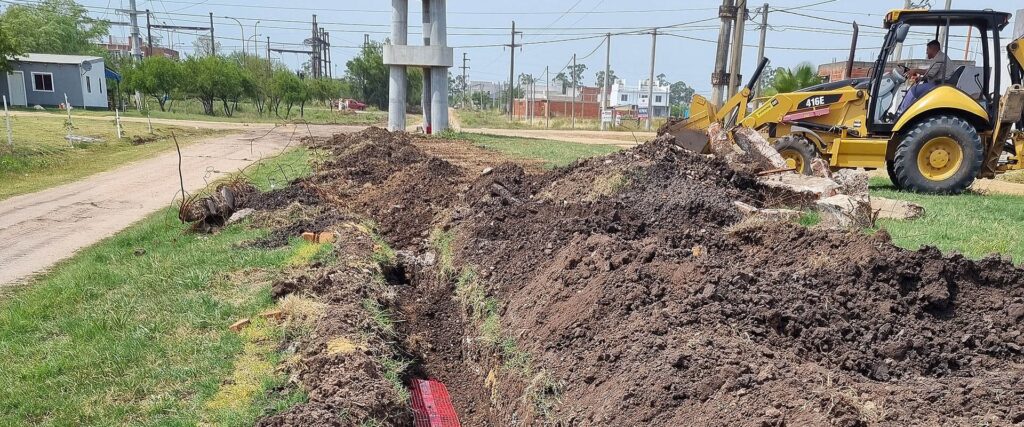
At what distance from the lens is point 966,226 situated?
6.85 m

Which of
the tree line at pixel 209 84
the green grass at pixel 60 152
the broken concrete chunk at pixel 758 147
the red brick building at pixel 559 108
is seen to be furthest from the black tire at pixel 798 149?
the red brick building at pixel 559 108

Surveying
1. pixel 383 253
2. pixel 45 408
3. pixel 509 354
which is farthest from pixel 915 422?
pixel 383 253

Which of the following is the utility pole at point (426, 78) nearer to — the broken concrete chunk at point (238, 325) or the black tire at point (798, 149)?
the black tire at point (798, 149)

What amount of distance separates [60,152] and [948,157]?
66.3 ft

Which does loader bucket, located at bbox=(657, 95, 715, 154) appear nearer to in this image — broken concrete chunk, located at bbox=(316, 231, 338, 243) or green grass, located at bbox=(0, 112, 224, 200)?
broken concrete chunk, located at bbox=(316, 231, 338, 243)

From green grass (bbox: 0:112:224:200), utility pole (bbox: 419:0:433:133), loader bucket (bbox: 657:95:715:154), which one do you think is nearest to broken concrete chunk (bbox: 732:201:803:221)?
loader bucket (bbox: 657:95:715:154)

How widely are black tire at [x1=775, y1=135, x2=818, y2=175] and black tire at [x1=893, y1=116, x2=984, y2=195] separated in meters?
1.18

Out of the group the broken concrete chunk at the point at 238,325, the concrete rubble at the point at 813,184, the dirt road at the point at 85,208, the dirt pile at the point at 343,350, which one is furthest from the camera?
the dirt road at the point at 85,208

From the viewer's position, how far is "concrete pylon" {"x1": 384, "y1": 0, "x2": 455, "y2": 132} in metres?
24.2

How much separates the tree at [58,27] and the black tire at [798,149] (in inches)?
2125

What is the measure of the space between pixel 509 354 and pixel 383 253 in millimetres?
2991

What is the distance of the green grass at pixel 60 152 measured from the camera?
1391 cm

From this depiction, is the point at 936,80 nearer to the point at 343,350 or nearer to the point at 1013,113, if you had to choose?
the point at 1013,113

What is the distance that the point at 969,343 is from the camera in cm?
356
